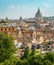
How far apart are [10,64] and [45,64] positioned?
82.5 inches

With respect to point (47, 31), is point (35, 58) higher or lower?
higher

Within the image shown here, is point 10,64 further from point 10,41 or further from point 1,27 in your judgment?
point 1,27

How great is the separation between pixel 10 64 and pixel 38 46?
1422 cm

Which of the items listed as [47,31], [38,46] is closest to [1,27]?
[47,31]

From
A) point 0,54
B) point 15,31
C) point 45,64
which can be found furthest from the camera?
point 15,31

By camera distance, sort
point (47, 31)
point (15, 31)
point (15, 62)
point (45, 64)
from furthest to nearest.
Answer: point (47, 31) < point (15, 31) < point (15, 62) < point (45, 64)

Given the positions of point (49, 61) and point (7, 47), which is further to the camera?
point (7, 47)

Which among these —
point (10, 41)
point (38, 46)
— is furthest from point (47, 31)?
point (10, 41)

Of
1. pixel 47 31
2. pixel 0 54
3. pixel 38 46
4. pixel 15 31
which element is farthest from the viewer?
pixel 47 31

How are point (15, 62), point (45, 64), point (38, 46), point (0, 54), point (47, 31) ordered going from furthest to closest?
1. point (47, 31)
2. point (38, 46)
3. point (0, 54)
4. point (15, 62)
5. point (45, 64)

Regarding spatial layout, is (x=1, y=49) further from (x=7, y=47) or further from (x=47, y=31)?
(x=47, y=31)

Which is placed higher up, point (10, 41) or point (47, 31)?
point (10, 41)

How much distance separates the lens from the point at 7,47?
25078 millimetres

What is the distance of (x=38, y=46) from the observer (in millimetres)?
33031
